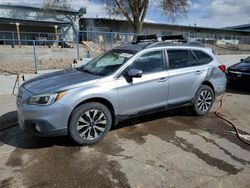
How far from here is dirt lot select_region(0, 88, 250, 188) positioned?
305 centimetres

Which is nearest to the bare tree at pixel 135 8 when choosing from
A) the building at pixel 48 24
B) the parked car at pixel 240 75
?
the building at pixel 48 24

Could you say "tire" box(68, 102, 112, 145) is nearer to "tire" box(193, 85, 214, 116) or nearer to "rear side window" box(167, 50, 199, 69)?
"rear side window" box(167, 50, 199, 69)

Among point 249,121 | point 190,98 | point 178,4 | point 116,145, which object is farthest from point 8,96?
point 178,4

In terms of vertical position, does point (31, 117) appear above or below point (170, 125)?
above

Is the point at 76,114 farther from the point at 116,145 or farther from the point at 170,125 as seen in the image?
the point at 170,125

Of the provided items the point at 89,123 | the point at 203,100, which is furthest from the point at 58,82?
the point at 203,100

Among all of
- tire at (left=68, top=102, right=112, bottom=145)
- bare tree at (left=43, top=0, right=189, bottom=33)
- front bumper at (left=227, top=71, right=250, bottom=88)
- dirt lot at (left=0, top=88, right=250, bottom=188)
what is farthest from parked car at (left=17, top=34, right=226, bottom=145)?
bare tree at (left=43, top=0, right=189, bottom=33)

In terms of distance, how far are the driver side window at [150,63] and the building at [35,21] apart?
18.2 meters

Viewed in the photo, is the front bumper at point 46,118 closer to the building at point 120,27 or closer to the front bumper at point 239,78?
the front bumper at point 239,78

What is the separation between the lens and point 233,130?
4727 mm

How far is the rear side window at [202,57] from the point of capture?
542 centimetres

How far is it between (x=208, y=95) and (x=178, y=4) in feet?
55.0

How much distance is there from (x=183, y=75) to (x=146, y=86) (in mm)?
1011

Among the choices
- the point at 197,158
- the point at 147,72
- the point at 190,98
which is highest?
the point at 147,72
